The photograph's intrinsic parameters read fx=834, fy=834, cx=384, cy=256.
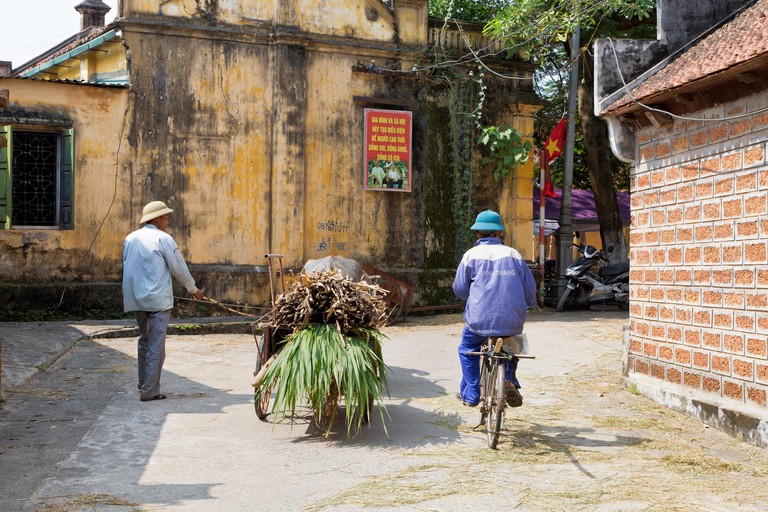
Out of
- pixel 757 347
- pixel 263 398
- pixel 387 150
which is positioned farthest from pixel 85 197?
pixel 757 347

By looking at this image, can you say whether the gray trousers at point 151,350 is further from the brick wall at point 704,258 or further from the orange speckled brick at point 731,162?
the orange speckled brick at point 731,162

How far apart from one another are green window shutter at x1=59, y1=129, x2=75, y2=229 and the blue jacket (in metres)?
9.41

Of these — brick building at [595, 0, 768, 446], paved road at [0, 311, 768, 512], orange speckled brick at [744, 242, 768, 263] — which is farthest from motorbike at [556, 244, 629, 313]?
orange speckled brick at [744, 242, 768, 263]

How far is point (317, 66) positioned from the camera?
1563 centimetres

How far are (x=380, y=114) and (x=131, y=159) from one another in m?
4.67

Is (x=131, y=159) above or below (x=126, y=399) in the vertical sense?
above

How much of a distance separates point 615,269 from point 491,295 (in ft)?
35.9

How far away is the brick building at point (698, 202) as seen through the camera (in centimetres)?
693

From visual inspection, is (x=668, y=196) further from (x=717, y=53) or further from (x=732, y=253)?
(x=717, y=53)

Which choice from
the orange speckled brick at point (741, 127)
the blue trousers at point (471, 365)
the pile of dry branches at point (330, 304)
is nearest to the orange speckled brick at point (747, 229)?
the orange speckled brick at point (741, 127)

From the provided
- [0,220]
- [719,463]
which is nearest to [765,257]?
[719,463]

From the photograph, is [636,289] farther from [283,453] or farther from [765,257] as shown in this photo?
[283,453]

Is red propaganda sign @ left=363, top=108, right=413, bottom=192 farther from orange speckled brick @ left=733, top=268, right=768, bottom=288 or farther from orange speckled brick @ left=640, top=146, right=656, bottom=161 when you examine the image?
orange speckled brick @ left=733, top=268, right=768, bottom=288

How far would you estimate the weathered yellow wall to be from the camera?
14133mm
